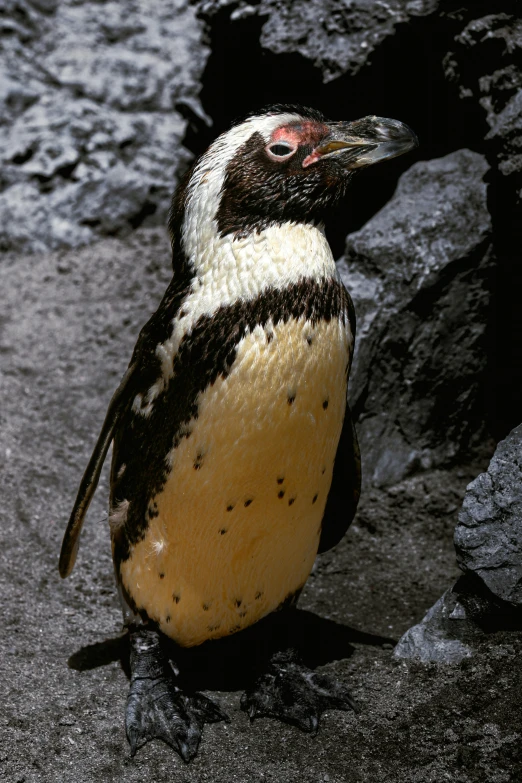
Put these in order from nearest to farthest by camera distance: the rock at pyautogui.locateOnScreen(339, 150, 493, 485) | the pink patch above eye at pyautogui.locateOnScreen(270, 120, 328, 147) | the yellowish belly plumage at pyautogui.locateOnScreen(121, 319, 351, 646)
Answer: the yellowish belly plumage at pyautogui.locateOnScreen(121, 319, 351, 646) → the pink patch above eye at pyautogui.locateOnScreen(270, 120, 328, 147) → the rock at pyautogui.locateOnScreen(339, 150, 493, 485)

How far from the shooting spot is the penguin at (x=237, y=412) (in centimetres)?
257

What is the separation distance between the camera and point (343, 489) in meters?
3.21

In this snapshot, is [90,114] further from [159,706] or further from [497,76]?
[159,706]

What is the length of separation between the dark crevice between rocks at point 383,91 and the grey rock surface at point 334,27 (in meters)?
0.04

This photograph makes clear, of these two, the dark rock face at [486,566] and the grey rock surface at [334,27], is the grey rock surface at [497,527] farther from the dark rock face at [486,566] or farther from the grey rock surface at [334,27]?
the grey rock surface at [334,27]

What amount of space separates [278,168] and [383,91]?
6.78 ft

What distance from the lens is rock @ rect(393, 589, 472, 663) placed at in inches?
117

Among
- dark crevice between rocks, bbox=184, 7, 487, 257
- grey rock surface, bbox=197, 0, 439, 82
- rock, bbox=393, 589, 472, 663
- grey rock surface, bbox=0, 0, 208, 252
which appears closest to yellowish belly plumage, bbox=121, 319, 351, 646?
rock, bbox=393, 589, 472, 663

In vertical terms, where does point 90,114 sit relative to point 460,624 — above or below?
above

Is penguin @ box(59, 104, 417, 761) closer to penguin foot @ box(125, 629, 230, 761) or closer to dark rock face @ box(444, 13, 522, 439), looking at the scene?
penguin foot @ box(125, 629, 230, 761)

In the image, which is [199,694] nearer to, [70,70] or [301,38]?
[301,38]

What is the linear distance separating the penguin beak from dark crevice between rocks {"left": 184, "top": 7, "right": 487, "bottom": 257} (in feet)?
5.12

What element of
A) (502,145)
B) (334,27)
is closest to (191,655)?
(502,145)

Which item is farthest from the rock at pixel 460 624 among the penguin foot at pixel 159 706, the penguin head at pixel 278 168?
the penguin head at pixel 278 168
